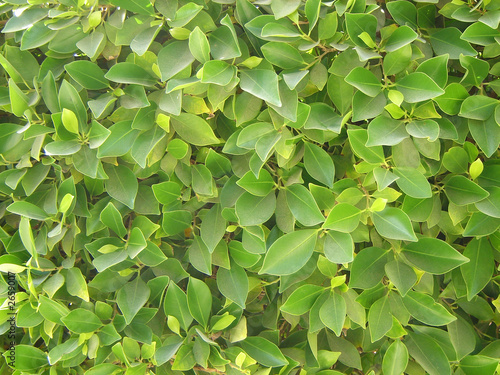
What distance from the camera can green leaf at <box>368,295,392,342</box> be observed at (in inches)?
30.6

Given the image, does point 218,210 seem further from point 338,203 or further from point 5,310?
point 5,310

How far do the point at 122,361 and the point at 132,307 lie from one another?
109 millimetres

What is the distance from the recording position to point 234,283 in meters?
0.82

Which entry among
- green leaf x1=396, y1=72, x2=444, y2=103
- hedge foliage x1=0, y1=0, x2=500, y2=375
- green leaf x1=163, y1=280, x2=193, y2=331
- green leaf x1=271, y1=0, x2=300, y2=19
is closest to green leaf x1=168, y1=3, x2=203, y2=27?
hedge foliage x1=0, y1=0, x2=500, y2=375

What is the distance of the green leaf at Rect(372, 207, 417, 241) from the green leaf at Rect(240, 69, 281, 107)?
24 centimetres

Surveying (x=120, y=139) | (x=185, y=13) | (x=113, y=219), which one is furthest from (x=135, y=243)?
(x=185, y=13)

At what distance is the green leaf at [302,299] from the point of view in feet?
2.54

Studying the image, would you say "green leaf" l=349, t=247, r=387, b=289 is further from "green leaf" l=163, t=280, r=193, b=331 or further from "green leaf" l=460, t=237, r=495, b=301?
"green leaf" l=163, t=280, r=193, b=331

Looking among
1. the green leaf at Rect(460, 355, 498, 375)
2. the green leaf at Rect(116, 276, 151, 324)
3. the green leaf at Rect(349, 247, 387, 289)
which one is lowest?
the green leaf at Rect(460, 355, 498, 375)

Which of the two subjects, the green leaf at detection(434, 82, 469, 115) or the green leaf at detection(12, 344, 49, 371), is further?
the green leaf at detection(12, 344, 49, 371)

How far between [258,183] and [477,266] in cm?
41

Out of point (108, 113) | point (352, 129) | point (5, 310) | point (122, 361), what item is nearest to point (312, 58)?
point (352, 129)

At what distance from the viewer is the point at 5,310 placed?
0.91 m

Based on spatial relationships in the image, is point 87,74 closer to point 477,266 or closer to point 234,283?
point 234,283
